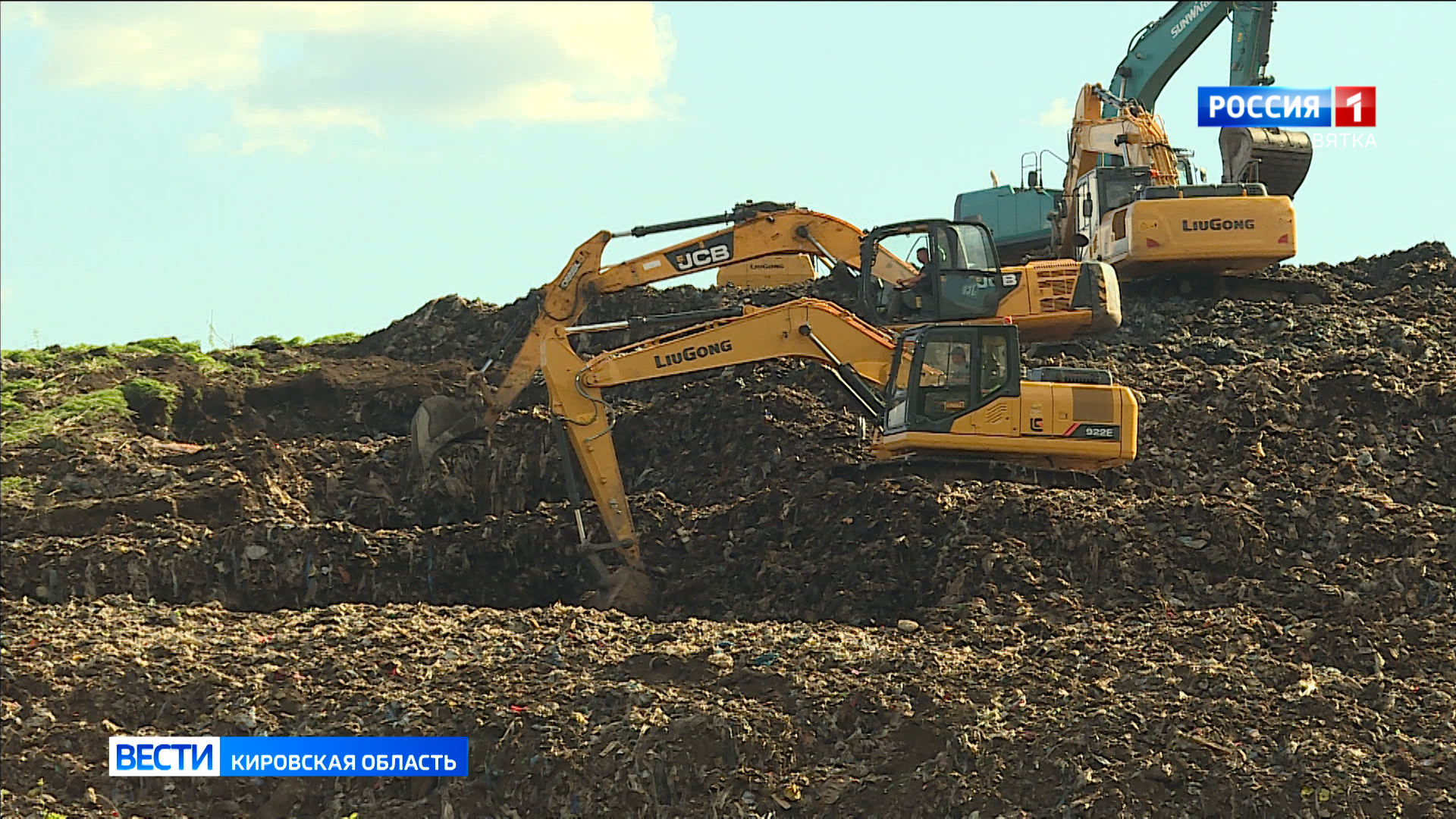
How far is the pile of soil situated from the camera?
10.5 metres

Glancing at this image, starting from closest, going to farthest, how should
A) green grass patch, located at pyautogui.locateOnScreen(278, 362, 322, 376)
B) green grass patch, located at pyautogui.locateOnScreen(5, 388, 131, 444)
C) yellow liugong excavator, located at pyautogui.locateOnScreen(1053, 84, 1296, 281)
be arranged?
green grass patch, located at pyautogui.locateOnScreen(5, 388, 131, 444), yellow liugong excavator, located at pyautogui.locateOnScreen(1053, 84, 1296, 281), green grass patch, located at pyautogui.locateOnScreen(278, 362, 322, 376)

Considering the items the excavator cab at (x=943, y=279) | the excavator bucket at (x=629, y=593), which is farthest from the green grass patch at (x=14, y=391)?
the excavator cab at (x=943, y=279)

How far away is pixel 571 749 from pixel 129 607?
5.78 meters

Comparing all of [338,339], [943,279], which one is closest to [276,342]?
[338,339]

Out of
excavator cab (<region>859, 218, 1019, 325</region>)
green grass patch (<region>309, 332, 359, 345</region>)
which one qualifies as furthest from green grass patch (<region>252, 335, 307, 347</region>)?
excavator cab (<region>859, 218, 1019, 325</region>)

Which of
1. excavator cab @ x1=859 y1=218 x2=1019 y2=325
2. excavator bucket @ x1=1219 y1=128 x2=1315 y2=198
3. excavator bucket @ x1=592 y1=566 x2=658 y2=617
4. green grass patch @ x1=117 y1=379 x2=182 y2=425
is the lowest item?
excavator bucket @ x1=592 y1=566 x2=658 y2=617

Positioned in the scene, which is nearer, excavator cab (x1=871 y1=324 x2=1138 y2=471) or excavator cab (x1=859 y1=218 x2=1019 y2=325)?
excavator cab (x1=871 y1=324 x2=1138 y2=471)

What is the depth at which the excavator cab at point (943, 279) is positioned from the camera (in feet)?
52.2

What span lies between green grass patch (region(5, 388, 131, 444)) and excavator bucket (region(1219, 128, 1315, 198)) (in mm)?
14616

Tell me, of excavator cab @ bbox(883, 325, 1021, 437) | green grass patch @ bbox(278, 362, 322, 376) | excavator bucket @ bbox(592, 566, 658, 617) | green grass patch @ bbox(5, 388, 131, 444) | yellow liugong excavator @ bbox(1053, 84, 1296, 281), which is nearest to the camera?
excavator cab @ bbox(883, 325, 1021, 437)

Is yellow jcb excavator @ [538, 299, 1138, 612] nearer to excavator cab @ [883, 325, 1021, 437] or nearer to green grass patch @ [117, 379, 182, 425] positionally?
excavator cab @ [883, 325, 1021, 437]

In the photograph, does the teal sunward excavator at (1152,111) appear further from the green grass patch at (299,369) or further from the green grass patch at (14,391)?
the green grass patch at (14,391)

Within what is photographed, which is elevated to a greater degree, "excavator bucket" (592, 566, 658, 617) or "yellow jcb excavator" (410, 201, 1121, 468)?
"yellow jcb excavator" (410, 201, 1121, 468)

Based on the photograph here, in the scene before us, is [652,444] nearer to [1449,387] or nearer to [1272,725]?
[1449,387]
